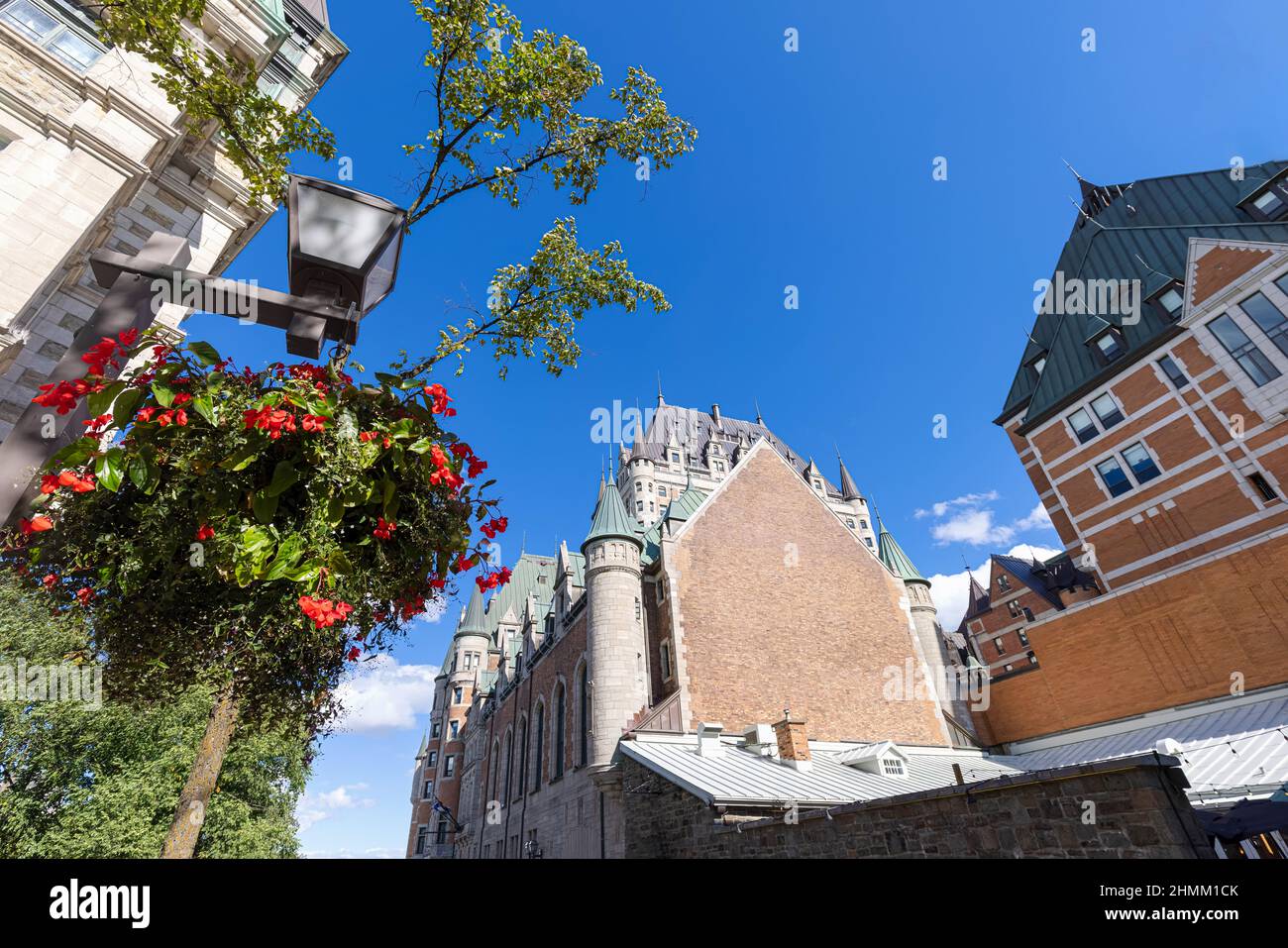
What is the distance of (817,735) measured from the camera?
72.1 feet

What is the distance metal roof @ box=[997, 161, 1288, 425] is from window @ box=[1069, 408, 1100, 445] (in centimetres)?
94

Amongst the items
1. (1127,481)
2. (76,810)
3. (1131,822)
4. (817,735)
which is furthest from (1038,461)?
(76,810)

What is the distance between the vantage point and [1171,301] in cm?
2861

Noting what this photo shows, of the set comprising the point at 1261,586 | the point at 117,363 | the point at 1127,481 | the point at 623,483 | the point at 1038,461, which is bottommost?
the point at 117,363

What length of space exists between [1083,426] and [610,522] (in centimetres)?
2561

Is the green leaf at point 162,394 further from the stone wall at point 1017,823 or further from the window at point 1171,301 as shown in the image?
the window at point 1171,301

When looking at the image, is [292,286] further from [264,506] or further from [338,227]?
[264,506]

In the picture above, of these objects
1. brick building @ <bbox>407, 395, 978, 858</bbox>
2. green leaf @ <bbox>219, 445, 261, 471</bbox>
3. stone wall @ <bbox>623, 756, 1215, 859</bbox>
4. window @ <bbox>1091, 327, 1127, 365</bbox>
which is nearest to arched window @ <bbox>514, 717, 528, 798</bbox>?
brick building @ <bbox>407, 395, 978, 858</bbox>

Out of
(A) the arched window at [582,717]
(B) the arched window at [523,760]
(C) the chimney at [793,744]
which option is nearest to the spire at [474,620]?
(B) the arched window at [523,760]

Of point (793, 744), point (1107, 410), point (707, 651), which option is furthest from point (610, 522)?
point (1107, 410)

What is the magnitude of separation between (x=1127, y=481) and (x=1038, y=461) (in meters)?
4.90

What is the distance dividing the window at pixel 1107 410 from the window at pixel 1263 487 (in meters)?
5.82

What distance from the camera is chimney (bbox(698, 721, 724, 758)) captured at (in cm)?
1816

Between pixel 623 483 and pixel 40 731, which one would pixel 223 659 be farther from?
pixel 623 483
